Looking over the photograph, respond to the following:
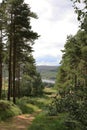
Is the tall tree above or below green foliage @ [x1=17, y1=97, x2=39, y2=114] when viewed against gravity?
above

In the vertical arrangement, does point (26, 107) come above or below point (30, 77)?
below

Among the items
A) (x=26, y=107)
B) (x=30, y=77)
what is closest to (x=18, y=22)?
(x=26, y=107)

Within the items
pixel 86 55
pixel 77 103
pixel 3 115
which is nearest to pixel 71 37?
pixel 86 55

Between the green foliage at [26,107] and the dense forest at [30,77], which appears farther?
the green foliage at [26,107]

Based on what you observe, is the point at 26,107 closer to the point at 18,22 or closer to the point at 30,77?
the point at 18,22

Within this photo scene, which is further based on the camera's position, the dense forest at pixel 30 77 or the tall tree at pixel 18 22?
the tall tree at pixel 18 22

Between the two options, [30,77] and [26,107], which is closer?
[26,107]

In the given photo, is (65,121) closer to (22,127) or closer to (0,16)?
(22,127)

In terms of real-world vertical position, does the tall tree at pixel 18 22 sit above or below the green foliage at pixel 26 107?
above

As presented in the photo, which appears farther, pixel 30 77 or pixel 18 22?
pixel 30 77

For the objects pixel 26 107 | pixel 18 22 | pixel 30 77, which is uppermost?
pixel 18 22

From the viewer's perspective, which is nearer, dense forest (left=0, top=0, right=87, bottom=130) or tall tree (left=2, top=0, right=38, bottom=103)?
dense forest (left=0, top=0, right=87, bottom=130)

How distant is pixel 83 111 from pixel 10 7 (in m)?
19.0

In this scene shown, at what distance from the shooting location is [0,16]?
111ft
